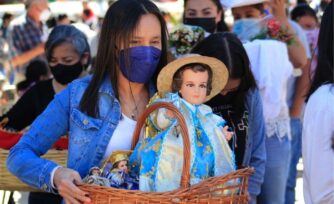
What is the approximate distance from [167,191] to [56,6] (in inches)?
574

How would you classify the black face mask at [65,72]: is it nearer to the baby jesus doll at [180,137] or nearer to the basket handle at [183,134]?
the baby jesus doll at [180,137]

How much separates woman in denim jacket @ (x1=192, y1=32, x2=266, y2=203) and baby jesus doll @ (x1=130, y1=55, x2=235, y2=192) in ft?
2.20

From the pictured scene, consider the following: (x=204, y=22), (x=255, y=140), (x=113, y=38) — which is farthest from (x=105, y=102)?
(x=204, y=22)

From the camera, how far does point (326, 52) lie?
3219 millimetres

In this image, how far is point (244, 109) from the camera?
4.04m

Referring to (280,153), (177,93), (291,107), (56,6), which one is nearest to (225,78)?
(177,93)

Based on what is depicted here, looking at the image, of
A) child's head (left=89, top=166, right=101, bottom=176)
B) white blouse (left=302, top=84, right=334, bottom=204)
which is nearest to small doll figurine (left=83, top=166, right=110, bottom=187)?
child's head (left=89, top=166, right=101, bottom=176)

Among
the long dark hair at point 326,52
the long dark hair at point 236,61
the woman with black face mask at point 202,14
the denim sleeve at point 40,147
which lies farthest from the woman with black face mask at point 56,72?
the long dark hair at point 326,52

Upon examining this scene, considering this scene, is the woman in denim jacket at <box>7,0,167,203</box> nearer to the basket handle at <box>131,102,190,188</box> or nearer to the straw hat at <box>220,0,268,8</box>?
the basket handle at <box>131,102,190,188</box>

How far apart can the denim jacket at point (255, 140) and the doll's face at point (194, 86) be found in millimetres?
951

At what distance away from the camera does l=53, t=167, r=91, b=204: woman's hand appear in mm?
2760

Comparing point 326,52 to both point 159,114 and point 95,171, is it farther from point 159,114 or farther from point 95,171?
point 95,171

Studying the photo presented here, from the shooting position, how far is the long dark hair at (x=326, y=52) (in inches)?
126

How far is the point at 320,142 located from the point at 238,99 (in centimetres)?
100
